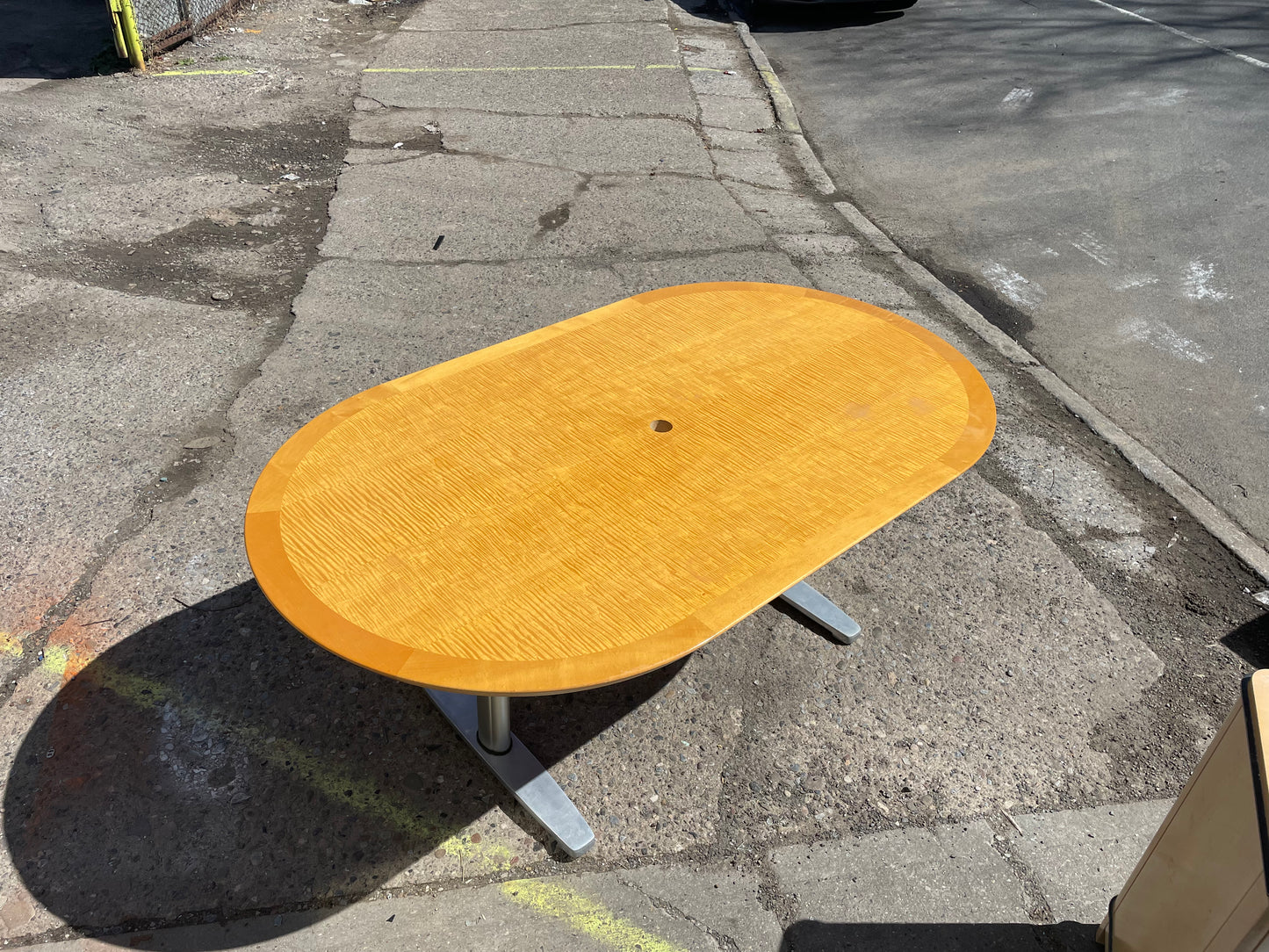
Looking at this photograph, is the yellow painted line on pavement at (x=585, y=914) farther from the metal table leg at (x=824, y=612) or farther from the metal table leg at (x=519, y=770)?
the metal table leg at (x=824, y=612)

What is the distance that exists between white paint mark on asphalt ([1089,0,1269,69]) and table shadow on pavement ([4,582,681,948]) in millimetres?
10073

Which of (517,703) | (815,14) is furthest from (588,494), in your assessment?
(815,14)

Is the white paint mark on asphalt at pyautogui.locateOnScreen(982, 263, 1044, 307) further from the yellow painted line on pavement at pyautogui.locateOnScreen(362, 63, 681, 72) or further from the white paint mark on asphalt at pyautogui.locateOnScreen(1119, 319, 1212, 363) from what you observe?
the yellow painted line on pavement at pyautogui.locateOnScreen(362, 63, 681, 72)

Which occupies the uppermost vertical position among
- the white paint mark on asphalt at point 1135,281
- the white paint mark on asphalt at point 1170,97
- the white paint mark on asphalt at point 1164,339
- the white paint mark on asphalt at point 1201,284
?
the white paint mark on asphalt at point 1170,97

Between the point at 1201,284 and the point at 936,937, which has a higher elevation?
the point at 936,937

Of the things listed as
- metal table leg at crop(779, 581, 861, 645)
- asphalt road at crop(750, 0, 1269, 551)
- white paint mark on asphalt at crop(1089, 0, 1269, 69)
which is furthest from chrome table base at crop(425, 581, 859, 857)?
white paint mark on asphalt at crop(1089, 0, 1269, 69)

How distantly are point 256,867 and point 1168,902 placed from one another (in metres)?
2.08

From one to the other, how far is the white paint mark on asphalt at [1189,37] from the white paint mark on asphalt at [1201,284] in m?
5.34

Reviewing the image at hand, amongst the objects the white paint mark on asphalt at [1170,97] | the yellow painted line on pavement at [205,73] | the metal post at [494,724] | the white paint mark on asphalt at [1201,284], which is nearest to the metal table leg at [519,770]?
the metal post at [494,724]

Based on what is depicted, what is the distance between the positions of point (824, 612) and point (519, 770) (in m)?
1.15

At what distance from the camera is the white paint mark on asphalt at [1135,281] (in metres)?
5.23

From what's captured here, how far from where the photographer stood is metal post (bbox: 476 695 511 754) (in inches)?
95.0

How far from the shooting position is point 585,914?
7.25 ft

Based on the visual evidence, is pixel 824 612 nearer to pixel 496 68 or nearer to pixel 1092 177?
pixel 1092 177
